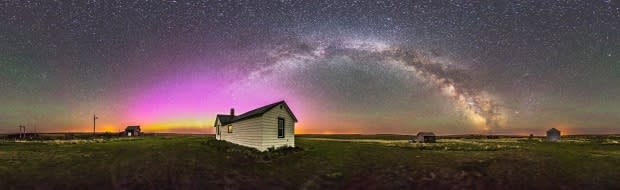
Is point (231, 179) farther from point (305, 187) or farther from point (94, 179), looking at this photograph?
point (94, 179)

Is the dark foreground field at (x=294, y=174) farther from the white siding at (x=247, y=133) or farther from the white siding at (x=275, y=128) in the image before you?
the white siding at (x=247, y=133)

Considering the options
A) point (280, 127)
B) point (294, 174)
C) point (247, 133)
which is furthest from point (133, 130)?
point (294, 174)

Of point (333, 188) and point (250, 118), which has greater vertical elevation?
Result: point (250, 118)

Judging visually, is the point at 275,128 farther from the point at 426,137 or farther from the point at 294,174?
the point at 426,137

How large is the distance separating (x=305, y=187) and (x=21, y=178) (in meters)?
12.8

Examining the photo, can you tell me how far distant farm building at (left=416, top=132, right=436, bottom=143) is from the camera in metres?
62.0

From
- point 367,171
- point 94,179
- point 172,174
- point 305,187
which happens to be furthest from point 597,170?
point 94,179

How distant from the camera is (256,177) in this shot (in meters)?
17.6

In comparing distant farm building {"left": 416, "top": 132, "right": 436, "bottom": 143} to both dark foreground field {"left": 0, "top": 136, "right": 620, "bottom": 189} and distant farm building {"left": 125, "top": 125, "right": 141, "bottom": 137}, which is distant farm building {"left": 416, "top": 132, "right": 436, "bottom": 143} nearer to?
dark foreground field {"left": 0, "top": 136, "right": 620, "bottom": 189}

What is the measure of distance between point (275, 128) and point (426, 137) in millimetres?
39278

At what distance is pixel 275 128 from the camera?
31734 millimetres

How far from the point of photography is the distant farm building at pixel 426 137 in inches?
2442

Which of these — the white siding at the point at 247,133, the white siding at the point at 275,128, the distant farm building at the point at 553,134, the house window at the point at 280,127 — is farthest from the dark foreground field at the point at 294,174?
the distant farm building at the point at 553,134

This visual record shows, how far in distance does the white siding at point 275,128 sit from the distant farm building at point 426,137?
35297 mm
